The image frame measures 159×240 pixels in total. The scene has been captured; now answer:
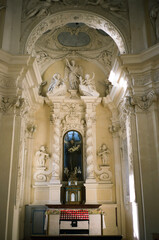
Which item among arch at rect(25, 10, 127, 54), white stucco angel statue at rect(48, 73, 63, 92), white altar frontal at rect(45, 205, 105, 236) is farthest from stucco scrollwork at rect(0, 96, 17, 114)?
white stucco angel statue at rect(48, 73, 63, 92)

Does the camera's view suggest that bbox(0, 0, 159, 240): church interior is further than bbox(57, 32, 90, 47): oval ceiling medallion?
No

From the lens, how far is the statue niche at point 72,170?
10.2 meters

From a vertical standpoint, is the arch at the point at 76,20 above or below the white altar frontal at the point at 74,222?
above

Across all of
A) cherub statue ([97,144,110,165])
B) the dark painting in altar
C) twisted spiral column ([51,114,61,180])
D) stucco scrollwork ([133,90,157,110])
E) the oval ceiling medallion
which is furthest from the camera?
the oval ceiling medallion

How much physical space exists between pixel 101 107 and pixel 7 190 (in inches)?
251

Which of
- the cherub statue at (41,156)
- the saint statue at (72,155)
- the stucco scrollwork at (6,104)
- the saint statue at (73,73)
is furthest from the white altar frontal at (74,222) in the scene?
the saint statue at (73,73)

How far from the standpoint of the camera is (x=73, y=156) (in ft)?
36.7

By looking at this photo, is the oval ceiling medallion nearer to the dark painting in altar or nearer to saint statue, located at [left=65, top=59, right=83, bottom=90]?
saint statue, located at [left=65, top=59, right=83, bottom=90]

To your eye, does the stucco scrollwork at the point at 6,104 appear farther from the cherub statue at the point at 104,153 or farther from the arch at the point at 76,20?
the cherub statue at the point at 104,153

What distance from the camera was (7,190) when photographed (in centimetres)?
701

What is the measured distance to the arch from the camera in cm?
889

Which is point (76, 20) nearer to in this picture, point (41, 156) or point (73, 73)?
point (73, 73)

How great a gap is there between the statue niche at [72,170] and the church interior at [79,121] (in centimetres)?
4

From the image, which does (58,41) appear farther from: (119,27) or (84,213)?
(84,213)
